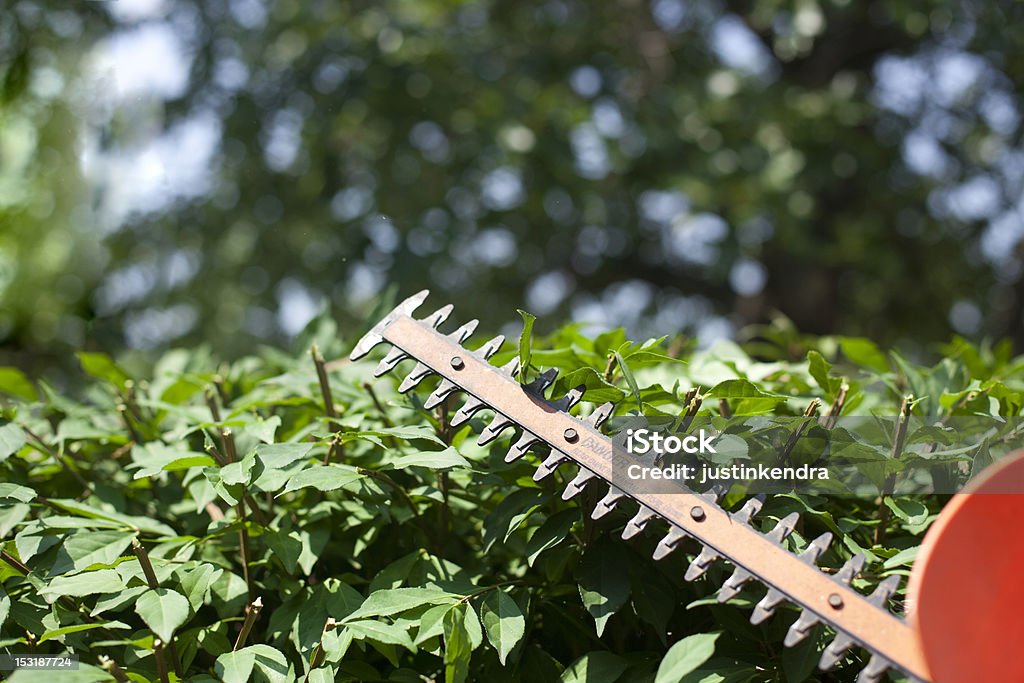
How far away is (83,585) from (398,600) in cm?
36

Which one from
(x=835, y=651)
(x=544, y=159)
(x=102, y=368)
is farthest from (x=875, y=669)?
(x=544, y=159)

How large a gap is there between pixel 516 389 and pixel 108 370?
96 centimetres

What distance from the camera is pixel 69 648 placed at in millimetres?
1094

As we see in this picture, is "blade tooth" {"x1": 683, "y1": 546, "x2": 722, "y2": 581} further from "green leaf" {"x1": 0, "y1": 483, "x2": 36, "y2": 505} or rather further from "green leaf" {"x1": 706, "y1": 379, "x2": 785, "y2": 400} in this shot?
"green leaf" {"x1": 0, "y1": 483, "x2": 36, "y2": 505}

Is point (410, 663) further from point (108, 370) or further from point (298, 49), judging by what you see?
point (298, 49)

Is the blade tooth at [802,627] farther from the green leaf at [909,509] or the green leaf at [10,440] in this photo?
the green leaf at [10,440]

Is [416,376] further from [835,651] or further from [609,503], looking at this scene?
[835,651]

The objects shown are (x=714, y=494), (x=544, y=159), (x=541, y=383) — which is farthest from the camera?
(x=544, y=159)

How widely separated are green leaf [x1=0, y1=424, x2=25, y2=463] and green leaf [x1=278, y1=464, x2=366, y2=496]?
0.42 metres

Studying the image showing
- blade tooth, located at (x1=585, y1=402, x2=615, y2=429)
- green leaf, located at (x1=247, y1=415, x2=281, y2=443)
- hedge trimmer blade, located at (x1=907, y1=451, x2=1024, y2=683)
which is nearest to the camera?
hedge trimmer blade, located at (x1=907, y1=451, x2=1024, y2=683)

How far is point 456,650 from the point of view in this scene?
1020mm

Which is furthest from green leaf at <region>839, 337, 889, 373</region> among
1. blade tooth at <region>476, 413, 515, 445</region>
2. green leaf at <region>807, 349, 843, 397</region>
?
blade tooth at <region>476, 413, 515, 445</region>

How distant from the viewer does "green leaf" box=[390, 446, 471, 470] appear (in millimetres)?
1040

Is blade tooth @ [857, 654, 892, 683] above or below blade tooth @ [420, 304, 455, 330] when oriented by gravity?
below
